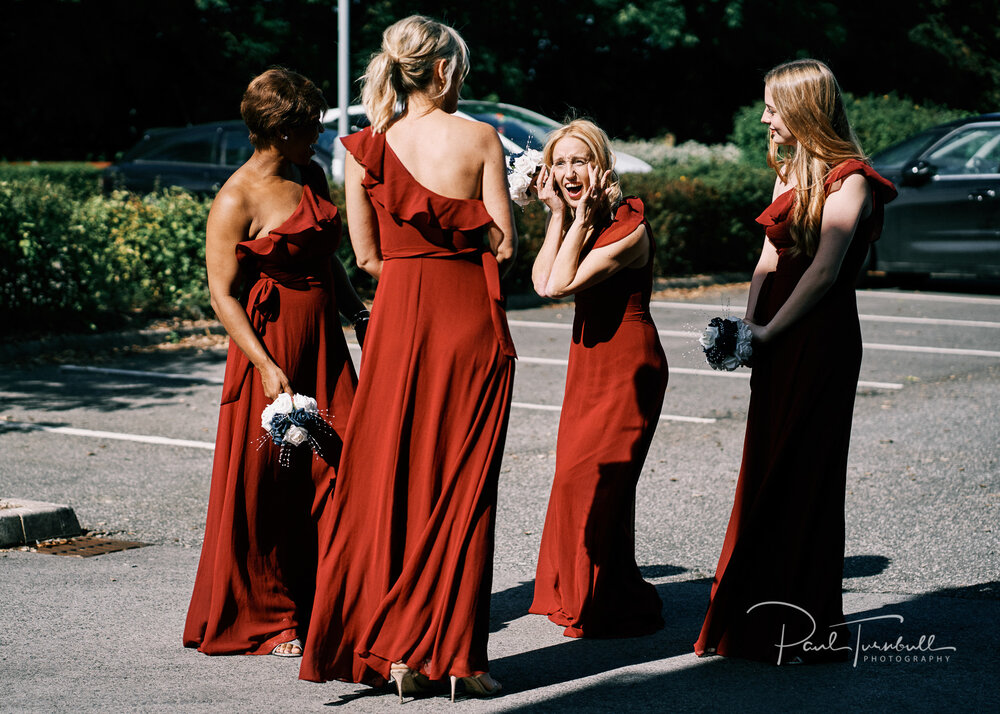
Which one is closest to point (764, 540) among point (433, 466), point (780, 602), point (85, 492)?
point (780, 602)

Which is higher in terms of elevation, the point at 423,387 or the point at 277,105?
the point at 277,105

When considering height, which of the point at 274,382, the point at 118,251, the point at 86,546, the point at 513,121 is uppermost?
the point at 513,121

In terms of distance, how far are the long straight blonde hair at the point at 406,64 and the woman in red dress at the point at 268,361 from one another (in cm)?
56

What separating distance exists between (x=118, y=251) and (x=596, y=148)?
8917mm

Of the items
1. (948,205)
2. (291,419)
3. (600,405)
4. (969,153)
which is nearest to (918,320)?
(948,205)

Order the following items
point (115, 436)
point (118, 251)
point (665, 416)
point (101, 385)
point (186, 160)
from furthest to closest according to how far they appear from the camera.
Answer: point (186, 160) → point (118, 251) → point (101, 385) → point (665, 416) → point (115, 436)

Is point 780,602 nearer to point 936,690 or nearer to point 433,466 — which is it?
point 936,690

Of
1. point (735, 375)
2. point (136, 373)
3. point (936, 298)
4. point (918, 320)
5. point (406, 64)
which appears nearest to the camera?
point (406, 64)

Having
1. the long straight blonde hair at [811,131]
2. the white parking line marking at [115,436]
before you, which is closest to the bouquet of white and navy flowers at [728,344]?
the long straight blonde hair at [811,131]

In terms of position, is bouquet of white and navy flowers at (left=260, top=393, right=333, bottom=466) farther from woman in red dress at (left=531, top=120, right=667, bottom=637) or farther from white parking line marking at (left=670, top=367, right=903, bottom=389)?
white parking line marking at (left=670, top=367, right=903, bottom=389)

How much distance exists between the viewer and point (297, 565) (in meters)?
4.51

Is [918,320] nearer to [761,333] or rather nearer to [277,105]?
[761,333]

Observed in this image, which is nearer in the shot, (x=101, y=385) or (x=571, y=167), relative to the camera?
(x=571, y=167)

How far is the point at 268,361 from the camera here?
4238mm
